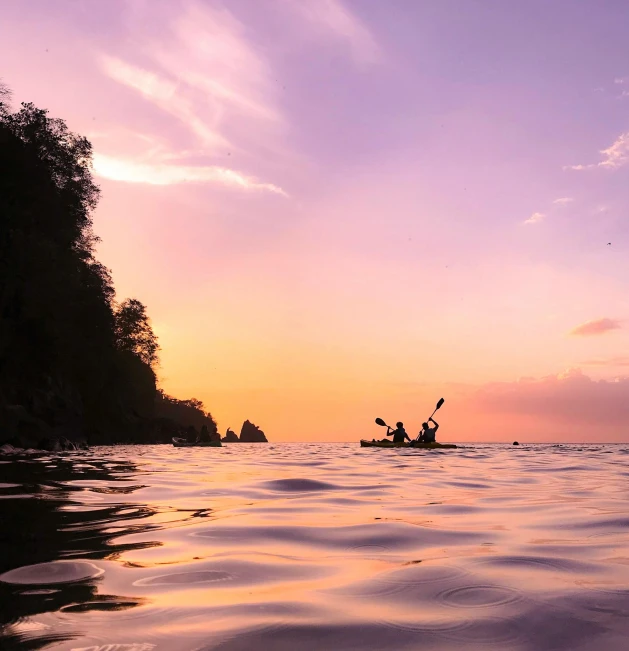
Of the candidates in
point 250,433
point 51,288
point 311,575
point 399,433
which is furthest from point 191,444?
point 250,433

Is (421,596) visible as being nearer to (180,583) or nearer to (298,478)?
(180,583)

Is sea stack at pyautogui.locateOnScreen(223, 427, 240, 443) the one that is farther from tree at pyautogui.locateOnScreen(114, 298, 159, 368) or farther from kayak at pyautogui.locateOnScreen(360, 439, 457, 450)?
kayak at pyautogui.locateOnScreen(360, 439, 457, 450)

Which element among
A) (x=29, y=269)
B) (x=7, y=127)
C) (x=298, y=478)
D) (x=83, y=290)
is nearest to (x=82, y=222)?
(x=83, y=290)

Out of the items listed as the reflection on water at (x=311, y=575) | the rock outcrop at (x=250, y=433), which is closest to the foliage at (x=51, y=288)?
the reflection on water at (x=311, y=575)

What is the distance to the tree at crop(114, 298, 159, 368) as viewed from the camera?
188ft

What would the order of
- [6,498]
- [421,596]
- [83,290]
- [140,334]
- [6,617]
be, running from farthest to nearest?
1. [140,334]
2. [83,290]
3. [6,498]
4. [421,596]
5. [6,617]

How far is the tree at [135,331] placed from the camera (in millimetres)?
57219

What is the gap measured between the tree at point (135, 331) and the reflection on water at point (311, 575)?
54.1 meters

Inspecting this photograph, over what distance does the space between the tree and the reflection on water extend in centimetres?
5405

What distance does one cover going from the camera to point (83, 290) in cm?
3856

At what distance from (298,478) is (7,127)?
33.5 m

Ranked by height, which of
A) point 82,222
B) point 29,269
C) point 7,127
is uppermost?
point 7,127

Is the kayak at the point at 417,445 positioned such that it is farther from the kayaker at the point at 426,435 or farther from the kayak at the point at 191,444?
the kayak at the point at 191,444

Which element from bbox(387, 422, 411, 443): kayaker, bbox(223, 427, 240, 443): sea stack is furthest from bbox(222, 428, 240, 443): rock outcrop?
bbox(387, 422, 411, 443): kayaker
